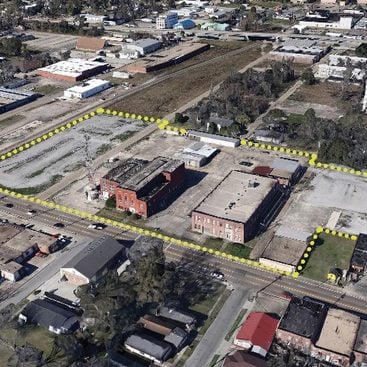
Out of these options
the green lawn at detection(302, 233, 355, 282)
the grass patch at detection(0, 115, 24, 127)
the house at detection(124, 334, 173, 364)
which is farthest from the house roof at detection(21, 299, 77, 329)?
the grass patch at detection(0, 115, 24, 127)

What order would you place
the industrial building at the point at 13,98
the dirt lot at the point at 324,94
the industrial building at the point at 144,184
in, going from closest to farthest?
the industrial building at the point at 144,184, the dirt lot at the point at 324,94, the industrial building at the point at 13,98

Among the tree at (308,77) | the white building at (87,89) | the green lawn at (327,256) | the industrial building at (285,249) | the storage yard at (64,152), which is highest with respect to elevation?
the tree at (308,77)

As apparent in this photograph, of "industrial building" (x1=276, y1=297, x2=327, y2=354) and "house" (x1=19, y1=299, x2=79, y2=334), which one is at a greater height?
"industrial building" (x1=276, y1=297, x2=327, y2=354)

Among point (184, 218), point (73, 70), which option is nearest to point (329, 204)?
point (184, 218)

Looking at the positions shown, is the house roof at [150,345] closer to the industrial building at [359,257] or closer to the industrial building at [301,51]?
the industrial building at [359,257]

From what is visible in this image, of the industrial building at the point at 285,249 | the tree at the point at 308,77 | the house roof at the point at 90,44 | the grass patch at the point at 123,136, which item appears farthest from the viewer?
the house roof at the point at 90,44

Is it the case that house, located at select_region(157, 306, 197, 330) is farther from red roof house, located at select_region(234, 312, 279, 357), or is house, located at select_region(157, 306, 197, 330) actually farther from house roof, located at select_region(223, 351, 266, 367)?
house roof, located at select_region(223, 351, 266, 367)

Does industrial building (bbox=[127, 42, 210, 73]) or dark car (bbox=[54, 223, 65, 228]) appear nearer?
dark car (bbox=[54, 223, 65, 228])

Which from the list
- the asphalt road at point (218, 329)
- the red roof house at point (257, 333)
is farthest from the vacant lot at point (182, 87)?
the red roof house at point (257, 333)
